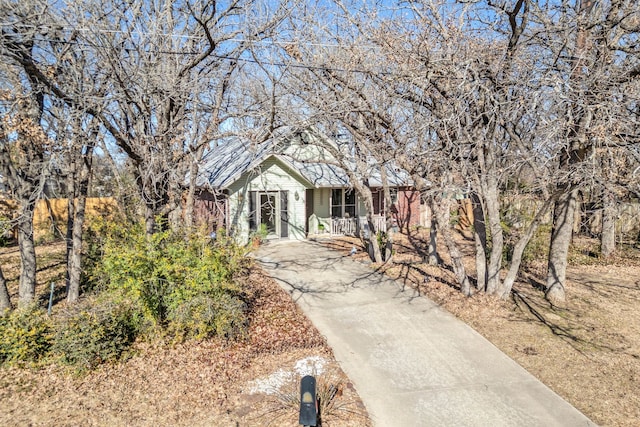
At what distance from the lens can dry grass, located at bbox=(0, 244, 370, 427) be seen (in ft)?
17.0

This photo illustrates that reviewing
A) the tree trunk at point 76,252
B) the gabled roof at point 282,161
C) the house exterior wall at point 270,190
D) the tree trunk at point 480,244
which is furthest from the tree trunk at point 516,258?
the tree trunk at point 76,252

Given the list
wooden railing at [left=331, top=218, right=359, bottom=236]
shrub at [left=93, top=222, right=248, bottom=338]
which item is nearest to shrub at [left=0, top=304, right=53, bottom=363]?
shrub at [left=93, top=222, right=248, bottom=338]

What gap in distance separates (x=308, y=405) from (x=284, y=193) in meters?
13.0

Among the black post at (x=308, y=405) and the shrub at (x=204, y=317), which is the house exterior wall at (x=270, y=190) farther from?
the black post at (x=308, y=405)

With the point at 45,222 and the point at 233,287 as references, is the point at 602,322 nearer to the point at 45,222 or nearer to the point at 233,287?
the point at 233,287

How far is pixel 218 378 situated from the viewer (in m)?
6.18

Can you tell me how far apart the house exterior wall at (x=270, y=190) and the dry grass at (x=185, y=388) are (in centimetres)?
820

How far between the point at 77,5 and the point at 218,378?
7.26 metres

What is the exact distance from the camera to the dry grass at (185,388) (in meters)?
5.19

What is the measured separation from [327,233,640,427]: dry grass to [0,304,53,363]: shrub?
309 inches

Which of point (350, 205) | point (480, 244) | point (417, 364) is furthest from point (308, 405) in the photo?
point (350, 205)

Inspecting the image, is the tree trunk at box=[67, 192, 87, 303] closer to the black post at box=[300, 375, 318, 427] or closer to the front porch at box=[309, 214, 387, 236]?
the black post at box=[300, 375, 318, 427]

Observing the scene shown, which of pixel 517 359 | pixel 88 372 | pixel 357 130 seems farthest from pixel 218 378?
pixel 357 130

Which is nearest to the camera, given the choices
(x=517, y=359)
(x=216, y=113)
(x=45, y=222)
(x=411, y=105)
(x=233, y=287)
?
(x=517, y=359)
